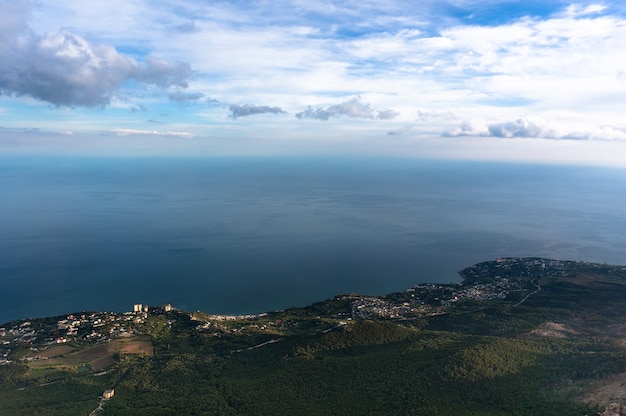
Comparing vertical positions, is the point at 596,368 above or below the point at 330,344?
above

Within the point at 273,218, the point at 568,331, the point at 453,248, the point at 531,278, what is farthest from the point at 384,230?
the point at 568,331

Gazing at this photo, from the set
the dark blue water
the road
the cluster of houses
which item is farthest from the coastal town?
the dark blue water

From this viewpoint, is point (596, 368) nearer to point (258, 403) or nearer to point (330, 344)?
point (330, 344)

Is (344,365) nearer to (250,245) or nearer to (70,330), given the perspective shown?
(70,330)

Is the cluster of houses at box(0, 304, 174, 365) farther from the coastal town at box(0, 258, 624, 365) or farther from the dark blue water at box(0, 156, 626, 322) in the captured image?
the dark blue water at box(0, 156, 626, 322)

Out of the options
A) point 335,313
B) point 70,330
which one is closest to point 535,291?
point 335,313

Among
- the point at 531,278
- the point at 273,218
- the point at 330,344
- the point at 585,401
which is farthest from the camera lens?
the point at 273,218
